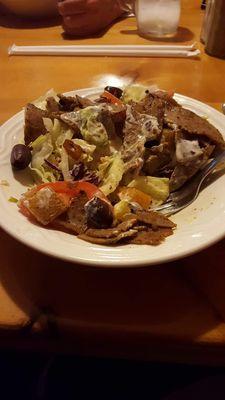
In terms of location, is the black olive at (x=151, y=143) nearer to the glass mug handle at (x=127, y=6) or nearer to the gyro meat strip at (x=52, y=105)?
the gyro meat strip at (x=52, y=105)

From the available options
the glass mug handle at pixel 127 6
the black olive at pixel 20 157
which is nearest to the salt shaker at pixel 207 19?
the glass mug handle at pixel 127 6

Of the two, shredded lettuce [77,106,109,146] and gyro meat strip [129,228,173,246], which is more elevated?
shredded lettuce [77,106,109,146]

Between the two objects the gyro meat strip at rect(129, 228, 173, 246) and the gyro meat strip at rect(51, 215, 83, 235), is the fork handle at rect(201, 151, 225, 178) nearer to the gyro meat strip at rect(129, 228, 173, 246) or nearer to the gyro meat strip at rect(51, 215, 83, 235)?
the gyro meat strip at rect(129, 228, 173, 246)

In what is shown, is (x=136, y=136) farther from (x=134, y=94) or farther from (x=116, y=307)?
(x=116, y=307)

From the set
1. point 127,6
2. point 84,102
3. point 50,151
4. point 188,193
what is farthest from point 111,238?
point 127,6

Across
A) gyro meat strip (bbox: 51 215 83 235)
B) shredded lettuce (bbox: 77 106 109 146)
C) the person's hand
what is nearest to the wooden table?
gyro meat strip (bbox: 51 215 83 235)

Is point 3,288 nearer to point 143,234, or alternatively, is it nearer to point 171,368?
point 143,234
